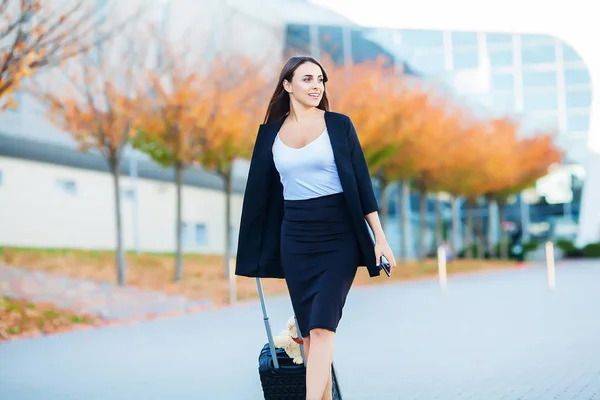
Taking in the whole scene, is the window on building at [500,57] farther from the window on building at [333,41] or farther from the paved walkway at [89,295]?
the paved walkway at [89,295]

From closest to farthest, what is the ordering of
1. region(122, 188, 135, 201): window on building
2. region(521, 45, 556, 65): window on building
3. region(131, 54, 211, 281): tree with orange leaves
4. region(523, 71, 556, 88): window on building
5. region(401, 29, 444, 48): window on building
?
region(131, 54, 211, 281): tree with orange leaves
region(122, 188, 135, 201): window on building
region(401, 29, 444, 48): window on building
region(521, 45, 556, 65): window on building
region(523, 71, 556, 88): window on building

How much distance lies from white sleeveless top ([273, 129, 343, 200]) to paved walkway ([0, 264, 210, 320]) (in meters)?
11.4

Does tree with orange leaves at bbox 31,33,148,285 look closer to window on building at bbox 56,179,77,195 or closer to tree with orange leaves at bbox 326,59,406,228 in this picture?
window on building at bbox 56,179,77,195

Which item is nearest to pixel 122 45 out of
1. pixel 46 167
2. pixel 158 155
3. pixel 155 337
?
pixel 158 155

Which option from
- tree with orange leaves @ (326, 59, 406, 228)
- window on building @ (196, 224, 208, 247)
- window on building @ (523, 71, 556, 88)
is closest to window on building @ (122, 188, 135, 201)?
window on building @ (196, 224, 208, 247)

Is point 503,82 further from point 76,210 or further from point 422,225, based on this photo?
Answer: point 76,210

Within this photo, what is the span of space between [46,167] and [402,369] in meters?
18.4

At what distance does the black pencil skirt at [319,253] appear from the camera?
4.29 m

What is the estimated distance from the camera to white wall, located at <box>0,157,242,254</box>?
23109 mm

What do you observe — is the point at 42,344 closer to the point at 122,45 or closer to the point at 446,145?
the point at 122,45

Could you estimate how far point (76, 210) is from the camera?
25891 millimetres

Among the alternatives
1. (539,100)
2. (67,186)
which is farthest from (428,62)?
(67,186)

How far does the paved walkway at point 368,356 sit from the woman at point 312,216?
7.78 ft

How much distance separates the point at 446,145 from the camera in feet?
115
